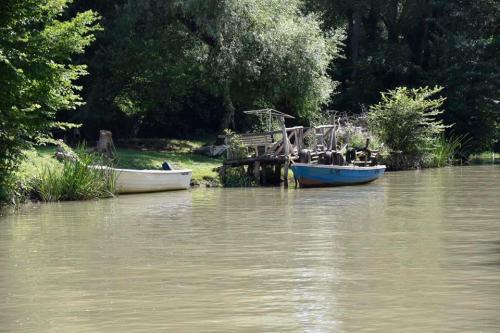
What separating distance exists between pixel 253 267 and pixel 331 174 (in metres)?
18.9

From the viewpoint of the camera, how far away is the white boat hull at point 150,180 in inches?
1196

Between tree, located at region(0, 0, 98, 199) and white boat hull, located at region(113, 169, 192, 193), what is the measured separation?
5.14 meters

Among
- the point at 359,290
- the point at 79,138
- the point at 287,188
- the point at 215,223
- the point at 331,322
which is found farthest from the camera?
the point at 79,138

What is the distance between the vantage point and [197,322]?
11.6m

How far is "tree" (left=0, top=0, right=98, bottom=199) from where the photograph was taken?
77.8 ft

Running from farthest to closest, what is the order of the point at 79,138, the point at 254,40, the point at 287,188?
the point at 79,138, the point at 254,40, the point at 287,188

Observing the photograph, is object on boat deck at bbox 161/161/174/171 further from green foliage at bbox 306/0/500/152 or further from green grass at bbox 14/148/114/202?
green foliage at bbox 306/0/500/152

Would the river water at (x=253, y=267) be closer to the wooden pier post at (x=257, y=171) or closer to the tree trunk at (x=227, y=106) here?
the wooden pier post at (x=257, y=171)

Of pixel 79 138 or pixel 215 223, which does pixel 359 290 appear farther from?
pixel 79 138

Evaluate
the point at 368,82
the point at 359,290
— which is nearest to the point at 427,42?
the point at 368,82

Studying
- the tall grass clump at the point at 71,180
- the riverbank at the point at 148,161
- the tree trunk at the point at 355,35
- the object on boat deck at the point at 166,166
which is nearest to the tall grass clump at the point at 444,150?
the tree trunk at the point at 355,35

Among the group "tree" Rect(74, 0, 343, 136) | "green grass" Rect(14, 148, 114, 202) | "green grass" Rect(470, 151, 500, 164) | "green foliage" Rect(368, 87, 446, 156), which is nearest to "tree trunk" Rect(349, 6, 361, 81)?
"green grass" Rect(470, 151, 500, 164)

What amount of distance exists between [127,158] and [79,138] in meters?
7.61

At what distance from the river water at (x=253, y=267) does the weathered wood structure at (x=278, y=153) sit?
7.37 metres
